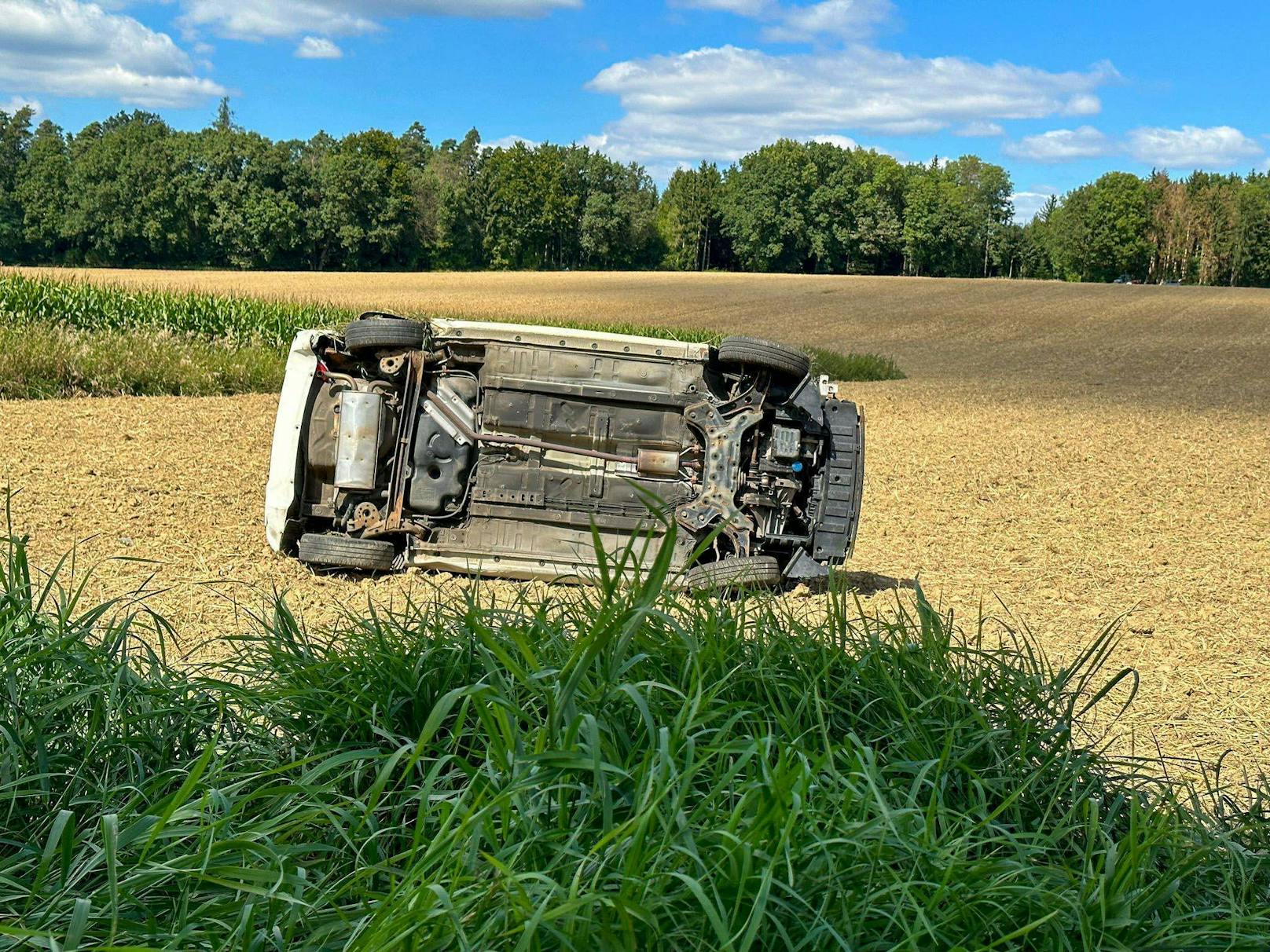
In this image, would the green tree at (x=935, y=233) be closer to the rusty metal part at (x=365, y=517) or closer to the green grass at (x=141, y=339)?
the green grass at (x=141, y=339)

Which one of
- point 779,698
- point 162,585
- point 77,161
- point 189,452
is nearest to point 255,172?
point 77,161

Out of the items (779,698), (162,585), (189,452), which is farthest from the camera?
(189,452)

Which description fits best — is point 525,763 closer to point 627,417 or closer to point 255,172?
point 627,417

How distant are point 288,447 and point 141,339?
9.32m

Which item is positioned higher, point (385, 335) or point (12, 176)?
point (12, 176)

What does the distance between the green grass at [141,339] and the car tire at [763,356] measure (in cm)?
744

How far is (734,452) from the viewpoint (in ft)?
23.2

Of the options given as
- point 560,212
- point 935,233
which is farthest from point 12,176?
point 935,233


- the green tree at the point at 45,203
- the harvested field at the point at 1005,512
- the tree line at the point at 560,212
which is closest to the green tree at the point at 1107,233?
the tree line at the point at 560,212

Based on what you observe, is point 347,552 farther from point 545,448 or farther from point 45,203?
point 45,203

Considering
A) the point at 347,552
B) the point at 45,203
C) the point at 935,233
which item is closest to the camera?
the point at 347,552

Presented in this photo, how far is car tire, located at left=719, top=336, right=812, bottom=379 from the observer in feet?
23.2

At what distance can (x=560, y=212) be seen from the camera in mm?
84000

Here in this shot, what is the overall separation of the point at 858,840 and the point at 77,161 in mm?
77597
